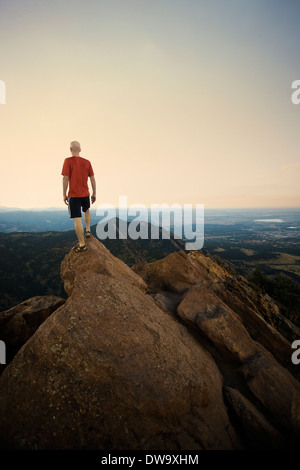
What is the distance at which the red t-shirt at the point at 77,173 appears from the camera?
9.94 metres

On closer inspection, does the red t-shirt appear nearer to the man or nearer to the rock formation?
the man

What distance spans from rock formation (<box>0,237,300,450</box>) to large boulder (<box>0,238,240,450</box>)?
0.03m

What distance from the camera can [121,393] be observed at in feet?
21.4

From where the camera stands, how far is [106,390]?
21.4ft

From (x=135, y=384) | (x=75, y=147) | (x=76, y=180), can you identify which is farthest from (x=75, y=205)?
(x=135, y=384)

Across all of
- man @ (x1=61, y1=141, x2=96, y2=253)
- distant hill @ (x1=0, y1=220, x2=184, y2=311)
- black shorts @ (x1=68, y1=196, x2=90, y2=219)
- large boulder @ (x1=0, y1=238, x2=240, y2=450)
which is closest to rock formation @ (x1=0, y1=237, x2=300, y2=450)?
large boulder @ (x1=0, y1=238, x2=240, y2=450)

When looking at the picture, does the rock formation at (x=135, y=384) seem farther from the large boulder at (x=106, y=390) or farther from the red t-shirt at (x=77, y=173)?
the red t-shirt at (x=77, y=173)

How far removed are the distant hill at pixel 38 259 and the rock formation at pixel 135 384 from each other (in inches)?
2365

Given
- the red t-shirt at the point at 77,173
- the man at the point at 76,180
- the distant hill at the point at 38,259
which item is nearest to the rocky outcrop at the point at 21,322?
the man at the point at 76,180

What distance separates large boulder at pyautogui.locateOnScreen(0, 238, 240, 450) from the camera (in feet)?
19.4

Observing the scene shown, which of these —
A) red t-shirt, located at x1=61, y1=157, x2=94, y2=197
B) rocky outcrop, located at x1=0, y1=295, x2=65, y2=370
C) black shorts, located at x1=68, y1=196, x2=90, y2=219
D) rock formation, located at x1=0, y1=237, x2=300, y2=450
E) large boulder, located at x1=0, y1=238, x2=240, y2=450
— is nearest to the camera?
large boulder, located at x1=0, y1=238, x2=240, y2=450
